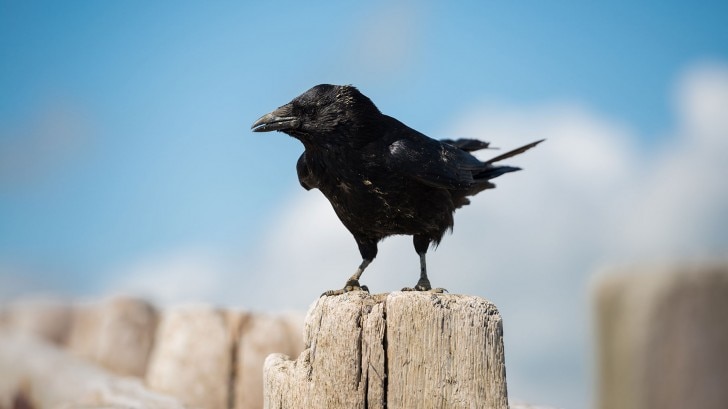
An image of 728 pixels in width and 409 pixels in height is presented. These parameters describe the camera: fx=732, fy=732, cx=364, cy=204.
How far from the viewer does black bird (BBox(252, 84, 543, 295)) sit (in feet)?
16.4

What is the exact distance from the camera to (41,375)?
8.86 m

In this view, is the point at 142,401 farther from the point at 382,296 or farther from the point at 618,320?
the point at 618,320

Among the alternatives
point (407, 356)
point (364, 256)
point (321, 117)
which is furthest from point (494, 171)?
point (407, 356)

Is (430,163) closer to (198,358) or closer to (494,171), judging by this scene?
(494,171)

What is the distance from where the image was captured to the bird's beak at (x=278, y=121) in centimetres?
507

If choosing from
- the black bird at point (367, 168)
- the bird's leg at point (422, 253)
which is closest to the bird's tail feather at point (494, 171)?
the black bird at point (367, 168)

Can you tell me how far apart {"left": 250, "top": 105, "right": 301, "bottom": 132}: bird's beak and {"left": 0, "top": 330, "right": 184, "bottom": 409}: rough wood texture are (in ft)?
13.9

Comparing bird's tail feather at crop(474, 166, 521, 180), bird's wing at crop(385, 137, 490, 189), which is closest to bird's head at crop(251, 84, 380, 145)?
bird's wing at crop(385, 137, 490, 189)

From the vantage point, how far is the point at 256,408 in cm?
843

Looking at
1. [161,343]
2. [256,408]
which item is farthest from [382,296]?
[161,343]

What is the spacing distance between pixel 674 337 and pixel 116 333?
6.46 metres

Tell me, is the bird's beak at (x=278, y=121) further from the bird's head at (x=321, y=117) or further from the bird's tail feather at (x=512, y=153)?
the bird's tail feather at (x=512, y=153)

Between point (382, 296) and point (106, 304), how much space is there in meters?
6.35

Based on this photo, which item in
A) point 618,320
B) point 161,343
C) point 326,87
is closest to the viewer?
point 326,87
